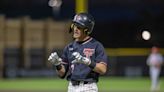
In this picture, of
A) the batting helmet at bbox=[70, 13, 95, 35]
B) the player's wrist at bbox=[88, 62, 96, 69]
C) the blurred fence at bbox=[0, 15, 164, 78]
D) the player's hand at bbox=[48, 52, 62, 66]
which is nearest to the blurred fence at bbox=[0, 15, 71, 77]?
the blurred fence at bbox=[0, 15, 164, 78]

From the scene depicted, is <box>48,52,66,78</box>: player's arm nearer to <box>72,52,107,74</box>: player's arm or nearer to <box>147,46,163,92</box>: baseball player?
<box>72,52,107,74</box>: player's arm

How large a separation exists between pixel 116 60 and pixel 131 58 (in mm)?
540

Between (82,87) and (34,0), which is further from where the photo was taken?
(34,0)

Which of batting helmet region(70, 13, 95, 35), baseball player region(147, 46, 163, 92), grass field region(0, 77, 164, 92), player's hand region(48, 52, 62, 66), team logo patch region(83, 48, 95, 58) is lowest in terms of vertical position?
grass field region(0, 77, 164, 92)

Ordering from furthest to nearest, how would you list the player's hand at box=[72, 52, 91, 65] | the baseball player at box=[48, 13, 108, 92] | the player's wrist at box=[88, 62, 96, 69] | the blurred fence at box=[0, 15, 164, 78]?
the blurred fence at box=[0, 15, 164, 78]
the baseball player at box=[48, 13, 108, 92]
the player's wrist at box=[88, 62, 96, 69]
the player's hand at box=[72, 52, 91, 65]

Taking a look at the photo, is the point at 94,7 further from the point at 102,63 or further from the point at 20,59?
the point at 102,63

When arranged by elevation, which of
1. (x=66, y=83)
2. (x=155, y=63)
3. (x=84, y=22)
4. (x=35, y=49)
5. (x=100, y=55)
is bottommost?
(x=66, y=83)

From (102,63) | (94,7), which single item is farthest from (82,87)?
(94,7)

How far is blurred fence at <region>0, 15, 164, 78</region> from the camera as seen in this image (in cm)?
2006

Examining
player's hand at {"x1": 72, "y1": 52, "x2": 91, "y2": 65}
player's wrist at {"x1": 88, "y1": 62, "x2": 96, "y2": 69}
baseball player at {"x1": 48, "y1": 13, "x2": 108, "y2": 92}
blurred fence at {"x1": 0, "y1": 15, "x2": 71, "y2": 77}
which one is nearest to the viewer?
player's hand at {"x1": 72, "y1": 52, "x2": 91, "y2": 65}

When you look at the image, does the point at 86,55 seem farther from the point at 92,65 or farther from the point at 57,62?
the point at 57,62

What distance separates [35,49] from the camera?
20875mm

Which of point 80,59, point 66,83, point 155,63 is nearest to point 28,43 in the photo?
point 66,83

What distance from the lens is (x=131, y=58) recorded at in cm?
2039
